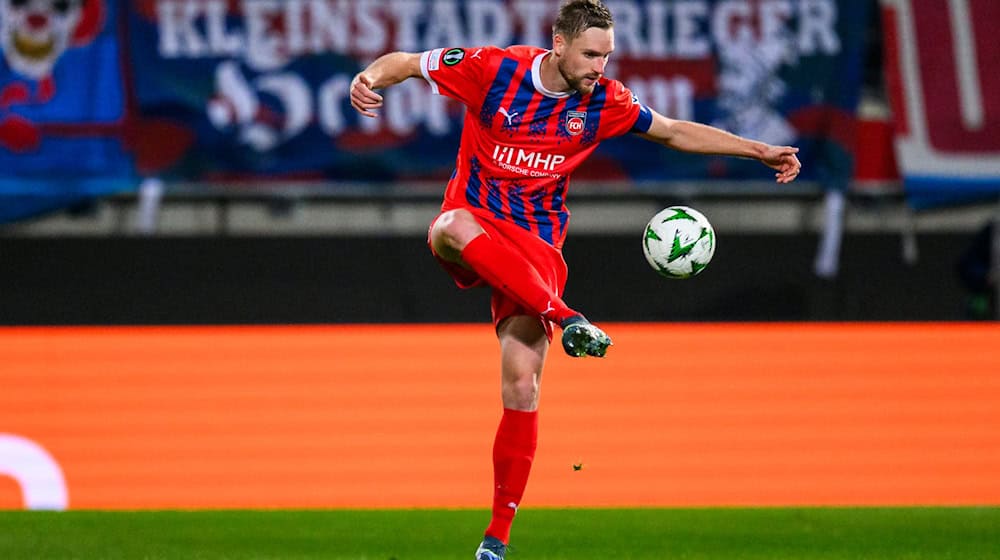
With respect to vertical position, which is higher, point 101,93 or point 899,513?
point 101,93

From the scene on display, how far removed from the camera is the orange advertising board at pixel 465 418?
5.91m

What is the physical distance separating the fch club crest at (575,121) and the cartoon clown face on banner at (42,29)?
17.0 feet

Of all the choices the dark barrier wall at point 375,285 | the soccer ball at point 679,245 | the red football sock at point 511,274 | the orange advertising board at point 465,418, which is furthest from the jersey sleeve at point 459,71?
the dark barrier wall at point 375,285

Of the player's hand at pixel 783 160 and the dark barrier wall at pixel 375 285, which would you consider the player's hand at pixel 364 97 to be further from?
the dark barrier wall at pixel 375 285

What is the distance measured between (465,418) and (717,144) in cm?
210

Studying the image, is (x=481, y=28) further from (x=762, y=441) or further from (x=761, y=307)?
(x=762, y=441)

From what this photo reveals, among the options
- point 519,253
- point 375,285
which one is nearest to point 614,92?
point 519,253

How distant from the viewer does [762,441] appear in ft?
19.8

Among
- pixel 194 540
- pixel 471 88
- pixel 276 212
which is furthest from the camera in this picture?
→ pixel 276 212

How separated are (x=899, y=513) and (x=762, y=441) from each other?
65 centimetres

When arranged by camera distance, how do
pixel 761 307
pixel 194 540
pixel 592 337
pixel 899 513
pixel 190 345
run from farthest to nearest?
pixel 761 307, pixel 190 345, pixel 899 513, pixel 194 540, pixel 592 337

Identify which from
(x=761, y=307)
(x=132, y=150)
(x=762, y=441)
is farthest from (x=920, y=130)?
(x=132, y=150)

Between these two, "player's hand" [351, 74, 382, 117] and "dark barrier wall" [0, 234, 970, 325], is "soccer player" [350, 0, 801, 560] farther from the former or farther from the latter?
"dark barrier wall" [0, 234, 970, 325]

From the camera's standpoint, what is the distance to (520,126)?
14.1 feet
